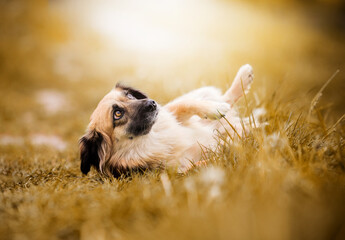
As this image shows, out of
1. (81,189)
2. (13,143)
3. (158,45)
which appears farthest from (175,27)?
(81,189)

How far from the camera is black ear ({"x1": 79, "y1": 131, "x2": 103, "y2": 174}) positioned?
2531 mm

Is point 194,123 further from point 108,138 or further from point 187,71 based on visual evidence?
point 187,71

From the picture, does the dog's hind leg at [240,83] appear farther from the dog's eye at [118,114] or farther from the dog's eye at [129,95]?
the dog's eye at [118,114]

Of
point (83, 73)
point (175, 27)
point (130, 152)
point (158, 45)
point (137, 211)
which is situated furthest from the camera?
point (175, 27)

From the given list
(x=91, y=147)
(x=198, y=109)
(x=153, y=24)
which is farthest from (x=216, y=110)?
(x=153, y=24)

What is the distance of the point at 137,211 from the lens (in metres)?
1.42

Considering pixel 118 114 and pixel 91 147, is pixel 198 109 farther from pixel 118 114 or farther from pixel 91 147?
pixel 91 147

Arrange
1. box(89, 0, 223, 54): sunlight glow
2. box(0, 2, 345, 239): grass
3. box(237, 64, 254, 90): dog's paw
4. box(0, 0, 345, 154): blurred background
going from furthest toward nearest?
1. box(89, 0, 223, 54): sunlight glow
2. box(0, 0, 345, 154): blurred background
3. box(237, 64, 254, 90): dog's paw
4. box(0, 2, 345, 239): grass

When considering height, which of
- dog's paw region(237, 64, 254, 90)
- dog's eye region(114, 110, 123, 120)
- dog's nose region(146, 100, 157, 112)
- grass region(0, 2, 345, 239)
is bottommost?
grass region(0, 2, 345, 239)

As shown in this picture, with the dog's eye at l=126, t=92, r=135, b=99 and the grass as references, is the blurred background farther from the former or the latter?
the grass

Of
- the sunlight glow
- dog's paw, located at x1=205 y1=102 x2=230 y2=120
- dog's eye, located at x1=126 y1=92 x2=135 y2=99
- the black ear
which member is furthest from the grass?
the sunlight glow

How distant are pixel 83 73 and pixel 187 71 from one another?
15.4 ft

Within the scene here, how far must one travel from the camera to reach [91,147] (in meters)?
2.60

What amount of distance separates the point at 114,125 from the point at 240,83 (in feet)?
4.99
